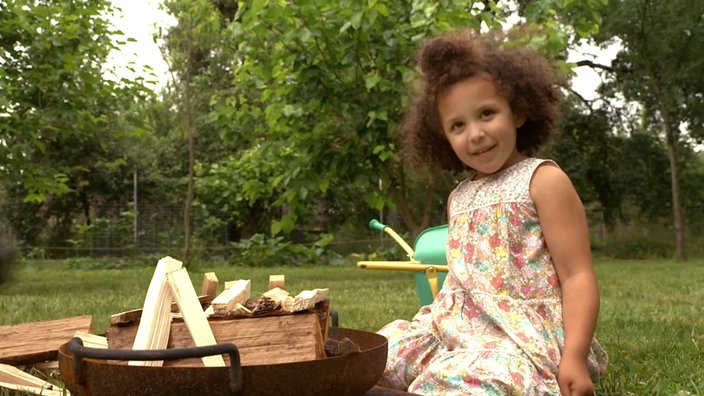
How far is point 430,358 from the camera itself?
217 cm

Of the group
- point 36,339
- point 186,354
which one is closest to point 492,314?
point 186,354

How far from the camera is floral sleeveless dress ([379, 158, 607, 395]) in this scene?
1.90 m

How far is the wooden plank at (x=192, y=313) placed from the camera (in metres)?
1.65

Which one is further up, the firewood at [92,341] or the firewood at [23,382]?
the firewood at [92,341]

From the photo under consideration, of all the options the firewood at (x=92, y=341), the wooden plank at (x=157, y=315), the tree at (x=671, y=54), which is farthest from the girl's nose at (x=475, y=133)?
the tree at (x=671, y=54)

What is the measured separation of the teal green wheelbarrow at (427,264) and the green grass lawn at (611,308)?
0.62m

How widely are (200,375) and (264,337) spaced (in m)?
0.31

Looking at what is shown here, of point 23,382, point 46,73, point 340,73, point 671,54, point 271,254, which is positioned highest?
point 671,54

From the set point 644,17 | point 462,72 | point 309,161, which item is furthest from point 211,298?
point 644,17

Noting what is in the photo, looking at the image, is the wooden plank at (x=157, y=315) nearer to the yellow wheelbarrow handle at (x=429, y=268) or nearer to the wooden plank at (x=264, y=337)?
the wooden plank at (x=264, y=337)

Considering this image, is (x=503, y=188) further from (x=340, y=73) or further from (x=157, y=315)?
(x=340, y=73)

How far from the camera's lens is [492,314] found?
205cm

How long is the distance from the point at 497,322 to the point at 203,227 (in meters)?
11.2

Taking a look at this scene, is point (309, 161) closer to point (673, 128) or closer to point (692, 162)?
point (673, 128)
